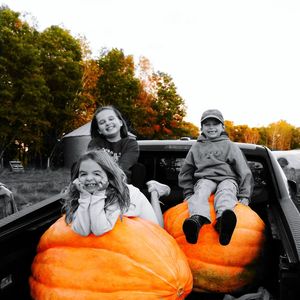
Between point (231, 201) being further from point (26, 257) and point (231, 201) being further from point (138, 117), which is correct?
point (138, 117)

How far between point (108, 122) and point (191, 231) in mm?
1438

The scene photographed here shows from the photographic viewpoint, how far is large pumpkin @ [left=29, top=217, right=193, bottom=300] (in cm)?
180

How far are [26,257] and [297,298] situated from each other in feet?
4.26

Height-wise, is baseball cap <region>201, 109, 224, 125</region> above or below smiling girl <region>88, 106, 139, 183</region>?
above

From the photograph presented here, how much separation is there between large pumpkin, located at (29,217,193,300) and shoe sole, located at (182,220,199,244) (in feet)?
0.61

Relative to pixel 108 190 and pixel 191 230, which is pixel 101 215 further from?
pixel 191 230

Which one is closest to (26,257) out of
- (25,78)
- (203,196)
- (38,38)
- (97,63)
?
(203,196)

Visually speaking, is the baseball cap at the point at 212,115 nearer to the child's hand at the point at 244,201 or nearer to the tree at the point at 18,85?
the child's hand at the point at 244,201

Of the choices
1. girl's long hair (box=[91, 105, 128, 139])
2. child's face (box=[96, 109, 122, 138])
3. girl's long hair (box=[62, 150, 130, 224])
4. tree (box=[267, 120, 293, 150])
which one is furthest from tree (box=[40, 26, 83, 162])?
tree (box=[267, 120, 293, 150])

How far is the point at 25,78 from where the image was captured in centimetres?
2927

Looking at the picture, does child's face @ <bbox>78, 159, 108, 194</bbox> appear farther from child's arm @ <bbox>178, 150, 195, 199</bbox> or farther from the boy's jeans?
child's arm @ <bbox>178, 150, 195, 199</bbox>

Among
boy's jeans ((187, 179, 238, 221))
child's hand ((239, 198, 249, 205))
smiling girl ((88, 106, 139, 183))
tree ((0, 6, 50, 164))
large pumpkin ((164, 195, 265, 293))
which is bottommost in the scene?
large pumpkin ((164, 195, 265, 293))

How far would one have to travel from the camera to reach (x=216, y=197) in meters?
2.68

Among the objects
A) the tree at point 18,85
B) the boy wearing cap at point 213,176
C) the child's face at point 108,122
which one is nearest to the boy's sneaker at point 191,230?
the boy wearing cap at point 213,176
